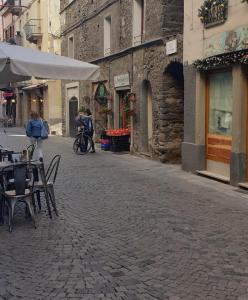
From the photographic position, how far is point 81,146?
17.5 meters

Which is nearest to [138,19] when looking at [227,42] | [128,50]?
[128,50]

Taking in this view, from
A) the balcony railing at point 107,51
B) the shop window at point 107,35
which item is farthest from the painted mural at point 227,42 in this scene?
the shop window at point 107,35

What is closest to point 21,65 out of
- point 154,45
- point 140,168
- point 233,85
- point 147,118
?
point 233,85

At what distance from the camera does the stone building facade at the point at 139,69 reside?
1430cm

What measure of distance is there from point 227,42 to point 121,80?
→ 7926 millimetres

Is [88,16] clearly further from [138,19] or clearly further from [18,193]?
[18,193]

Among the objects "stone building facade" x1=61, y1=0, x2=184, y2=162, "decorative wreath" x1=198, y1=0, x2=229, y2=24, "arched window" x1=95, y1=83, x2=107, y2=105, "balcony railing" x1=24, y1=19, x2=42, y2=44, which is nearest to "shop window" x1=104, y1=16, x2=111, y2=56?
"stone building facade" x1=61, y1=0, x2=184, y2=162

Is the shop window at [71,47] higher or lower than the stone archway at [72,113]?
higher

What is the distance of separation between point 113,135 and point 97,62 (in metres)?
4.56

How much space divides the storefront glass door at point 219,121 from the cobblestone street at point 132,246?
114 centimetres

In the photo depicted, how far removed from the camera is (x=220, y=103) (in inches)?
444

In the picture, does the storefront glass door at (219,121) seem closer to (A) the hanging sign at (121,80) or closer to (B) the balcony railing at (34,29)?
(A) the hanging sign at (121,80)

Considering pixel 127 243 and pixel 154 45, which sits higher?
pixel 154 45

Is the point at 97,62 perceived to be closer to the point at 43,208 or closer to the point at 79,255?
the point at 43,208
